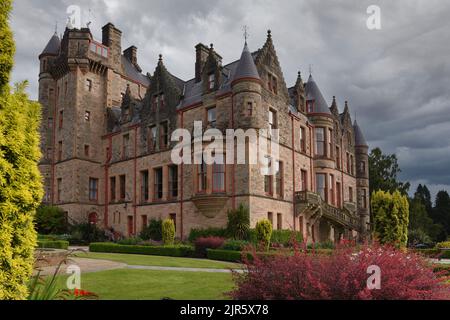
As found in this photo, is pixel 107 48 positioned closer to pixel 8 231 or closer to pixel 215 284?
pixel 215 284

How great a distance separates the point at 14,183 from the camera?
6.74 m

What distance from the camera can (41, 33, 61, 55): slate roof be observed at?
43.1 m

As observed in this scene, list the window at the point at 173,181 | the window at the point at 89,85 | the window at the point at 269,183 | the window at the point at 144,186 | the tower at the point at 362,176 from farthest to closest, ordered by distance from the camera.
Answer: the tower at the point at 362,176 < the window at the point at 89,85 < the window at the point at 144,186 < the window at the point at 173,181 < the window at the point at 269,183

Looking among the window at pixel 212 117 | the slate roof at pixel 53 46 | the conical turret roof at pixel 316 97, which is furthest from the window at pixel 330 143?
the slate roof at pixel 53 46

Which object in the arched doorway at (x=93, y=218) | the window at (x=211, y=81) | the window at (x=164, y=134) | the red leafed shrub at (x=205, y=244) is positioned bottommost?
the red leafed shrub at (x=205, y=244)

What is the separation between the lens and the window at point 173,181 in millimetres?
31938

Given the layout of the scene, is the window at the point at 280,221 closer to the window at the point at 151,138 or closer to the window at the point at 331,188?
the window at the point at 331,188

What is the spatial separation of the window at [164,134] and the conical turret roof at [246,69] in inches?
326

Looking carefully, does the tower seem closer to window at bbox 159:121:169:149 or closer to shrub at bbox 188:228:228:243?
shrub at bbox 188:228:228:243

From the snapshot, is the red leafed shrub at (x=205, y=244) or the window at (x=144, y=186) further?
the window at (x=144, y=186)

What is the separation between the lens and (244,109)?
27250mm

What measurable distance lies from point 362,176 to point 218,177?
2397 centimetres

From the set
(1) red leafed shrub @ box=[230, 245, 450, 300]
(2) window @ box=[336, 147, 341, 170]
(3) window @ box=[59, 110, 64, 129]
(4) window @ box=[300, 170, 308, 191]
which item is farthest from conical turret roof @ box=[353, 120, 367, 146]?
(1) red leafed shrub @ box=[230, 245, 450, 300]
